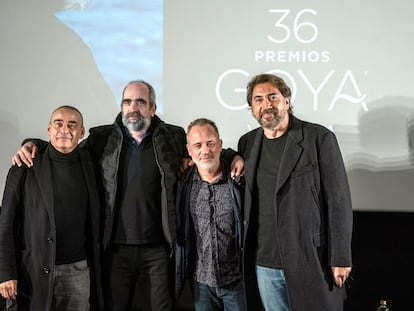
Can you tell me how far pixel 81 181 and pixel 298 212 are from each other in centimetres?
108

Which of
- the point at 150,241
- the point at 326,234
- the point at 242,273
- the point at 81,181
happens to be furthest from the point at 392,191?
the point at 81,181

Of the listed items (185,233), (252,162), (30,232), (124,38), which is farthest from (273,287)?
(124,38)

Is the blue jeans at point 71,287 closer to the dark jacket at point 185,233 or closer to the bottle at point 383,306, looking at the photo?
the dark jacket at point 185,233

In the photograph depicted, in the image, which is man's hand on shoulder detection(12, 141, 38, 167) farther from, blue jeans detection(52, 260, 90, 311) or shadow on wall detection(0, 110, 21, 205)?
shadow on wall detection(0, 110, 21, 205)

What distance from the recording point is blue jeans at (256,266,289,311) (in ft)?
6.97

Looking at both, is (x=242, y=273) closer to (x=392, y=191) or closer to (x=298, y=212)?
(x=298, y=212)

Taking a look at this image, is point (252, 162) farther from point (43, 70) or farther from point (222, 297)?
point (43, 70)

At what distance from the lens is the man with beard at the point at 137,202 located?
2.26 meters

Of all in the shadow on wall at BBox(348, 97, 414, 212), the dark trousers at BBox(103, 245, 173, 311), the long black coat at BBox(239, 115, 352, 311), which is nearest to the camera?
the long black coat at BBox(239, 115, 352, 311)

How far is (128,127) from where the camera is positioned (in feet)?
7.63

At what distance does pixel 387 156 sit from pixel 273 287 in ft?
4.22

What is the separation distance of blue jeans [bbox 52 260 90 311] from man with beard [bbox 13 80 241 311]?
0.11m

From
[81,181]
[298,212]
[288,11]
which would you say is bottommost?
[298,212]

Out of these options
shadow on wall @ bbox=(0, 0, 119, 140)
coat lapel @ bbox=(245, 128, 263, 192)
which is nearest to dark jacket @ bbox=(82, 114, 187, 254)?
coat lapel @ bbox=(245, 128, 263, 192)
